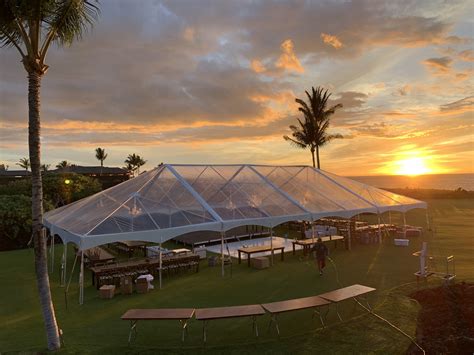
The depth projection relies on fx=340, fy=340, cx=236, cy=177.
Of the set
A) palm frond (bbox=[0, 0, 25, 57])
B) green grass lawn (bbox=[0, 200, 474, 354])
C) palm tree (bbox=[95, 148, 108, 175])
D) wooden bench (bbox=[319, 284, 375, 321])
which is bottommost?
green grass lawn (bbox=[0, 200, 474, 354])

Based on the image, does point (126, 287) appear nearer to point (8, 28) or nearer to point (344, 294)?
point (344, 294)

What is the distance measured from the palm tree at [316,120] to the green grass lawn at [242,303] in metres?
17.6

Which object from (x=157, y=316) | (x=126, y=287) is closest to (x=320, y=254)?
(x=126, y=287)

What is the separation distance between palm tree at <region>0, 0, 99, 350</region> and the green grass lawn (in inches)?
62.4

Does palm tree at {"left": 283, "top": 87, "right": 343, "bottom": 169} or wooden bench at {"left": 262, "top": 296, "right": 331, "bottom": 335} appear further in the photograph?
palm tree at {"left": 283, "top": 87, "right": 343, "bottom": 169}

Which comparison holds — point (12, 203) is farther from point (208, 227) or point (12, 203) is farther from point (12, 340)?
point (12, 340)

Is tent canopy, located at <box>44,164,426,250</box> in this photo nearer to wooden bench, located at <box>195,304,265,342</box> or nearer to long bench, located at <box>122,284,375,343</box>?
long bench, located at <box>122,284,375,343</box>

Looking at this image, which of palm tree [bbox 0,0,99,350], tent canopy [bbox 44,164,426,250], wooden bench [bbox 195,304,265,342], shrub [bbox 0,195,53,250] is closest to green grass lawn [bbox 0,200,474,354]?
wooden bench [bbox 195,304,265,342]

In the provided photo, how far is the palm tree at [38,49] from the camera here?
7.05 meters

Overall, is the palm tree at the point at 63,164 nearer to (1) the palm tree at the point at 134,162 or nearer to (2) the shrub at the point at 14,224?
(1) the palm tree at the point at 134,162

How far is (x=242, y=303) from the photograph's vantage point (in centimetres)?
1064

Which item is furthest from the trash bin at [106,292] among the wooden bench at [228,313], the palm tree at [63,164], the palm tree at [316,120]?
the palm tree at [63,164]

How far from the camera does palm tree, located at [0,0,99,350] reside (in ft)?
23.1

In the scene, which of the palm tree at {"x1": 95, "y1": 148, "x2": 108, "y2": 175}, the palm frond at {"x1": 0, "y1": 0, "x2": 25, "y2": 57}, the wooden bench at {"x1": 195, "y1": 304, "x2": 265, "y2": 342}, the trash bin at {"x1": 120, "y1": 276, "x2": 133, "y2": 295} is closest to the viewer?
the palm frond at {"x1": 0, "y1": 0, "x2": 25, "y2": 57}
